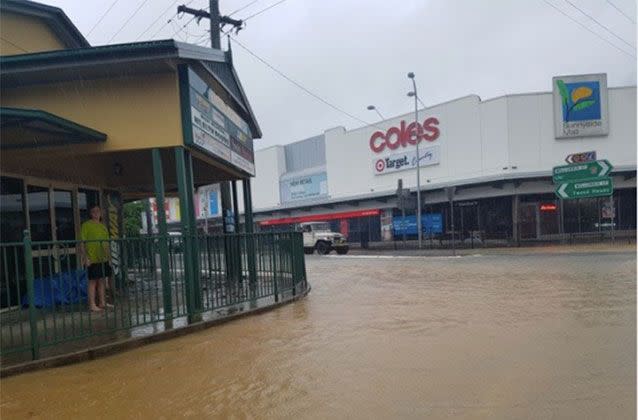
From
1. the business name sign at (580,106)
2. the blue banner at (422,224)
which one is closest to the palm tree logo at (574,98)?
the business name sign at (580,106)

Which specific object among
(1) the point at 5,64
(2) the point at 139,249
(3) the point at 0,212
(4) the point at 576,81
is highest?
(4) the point at 576,81

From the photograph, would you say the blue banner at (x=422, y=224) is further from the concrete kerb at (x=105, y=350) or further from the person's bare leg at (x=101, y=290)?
the person's bare leg at (x=101, y=290)

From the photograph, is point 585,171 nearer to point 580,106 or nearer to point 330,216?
point 580,106

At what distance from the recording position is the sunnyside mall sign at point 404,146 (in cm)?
3198

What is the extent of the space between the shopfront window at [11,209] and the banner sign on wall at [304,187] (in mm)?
29861

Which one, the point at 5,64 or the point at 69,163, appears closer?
the point at 5,64

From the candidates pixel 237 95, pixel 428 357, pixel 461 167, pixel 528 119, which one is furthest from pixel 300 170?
pixel 428 357

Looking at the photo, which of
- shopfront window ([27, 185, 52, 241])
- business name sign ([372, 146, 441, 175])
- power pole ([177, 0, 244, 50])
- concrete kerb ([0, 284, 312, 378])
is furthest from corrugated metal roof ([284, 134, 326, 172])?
concrete kerb ([0, 284, 312, 378])

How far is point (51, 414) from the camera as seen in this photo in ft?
14.7

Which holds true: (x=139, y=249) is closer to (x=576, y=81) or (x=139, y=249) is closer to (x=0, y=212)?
(x=0, y=212)

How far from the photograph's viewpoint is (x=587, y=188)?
2284 centimetres

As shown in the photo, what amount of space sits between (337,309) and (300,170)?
34105 mm

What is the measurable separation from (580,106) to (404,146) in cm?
1001

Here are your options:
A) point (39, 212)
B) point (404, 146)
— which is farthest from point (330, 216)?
point (39, 212)
